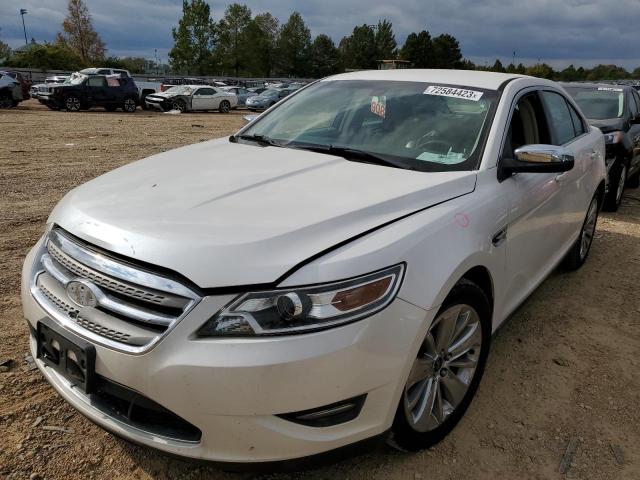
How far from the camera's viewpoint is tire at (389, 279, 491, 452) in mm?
2160

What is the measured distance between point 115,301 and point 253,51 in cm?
8092

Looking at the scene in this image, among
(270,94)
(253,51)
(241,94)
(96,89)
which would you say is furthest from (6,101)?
(253,51)

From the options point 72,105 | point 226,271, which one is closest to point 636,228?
point 226,271

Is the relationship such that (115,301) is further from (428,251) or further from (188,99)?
(188,99)

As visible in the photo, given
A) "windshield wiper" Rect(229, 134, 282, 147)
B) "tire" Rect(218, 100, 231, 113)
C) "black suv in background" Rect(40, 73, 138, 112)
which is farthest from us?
"tire" Rect(218, 100, 231, 113)

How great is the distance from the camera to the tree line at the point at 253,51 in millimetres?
65812

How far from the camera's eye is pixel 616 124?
7.25 metres

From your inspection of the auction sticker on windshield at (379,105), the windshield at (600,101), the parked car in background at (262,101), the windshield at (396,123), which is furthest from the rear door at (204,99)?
the auction sticker on windshield at (379,105)

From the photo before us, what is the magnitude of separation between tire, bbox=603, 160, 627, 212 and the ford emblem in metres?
6.93

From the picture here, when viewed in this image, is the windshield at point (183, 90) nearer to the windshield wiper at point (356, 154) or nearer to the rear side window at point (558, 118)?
the rear side window at point (558, 118)

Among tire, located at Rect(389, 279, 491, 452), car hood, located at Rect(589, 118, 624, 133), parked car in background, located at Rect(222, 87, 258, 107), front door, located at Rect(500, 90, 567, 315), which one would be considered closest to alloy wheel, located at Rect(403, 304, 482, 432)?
tire, located at Rect(389, 279, 491, 452)

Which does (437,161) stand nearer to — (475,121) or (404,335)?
(475,121)

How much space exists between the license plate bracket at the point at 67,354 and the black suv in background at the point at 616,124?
6.87 m

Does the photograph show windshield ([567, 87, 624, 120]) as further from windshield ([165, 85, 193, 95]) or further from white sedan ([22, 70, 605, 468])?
windshield ([165, 85, 193, 95])
